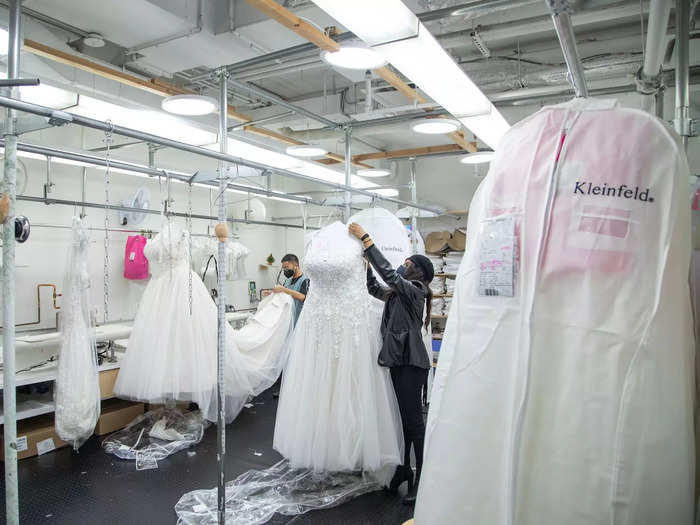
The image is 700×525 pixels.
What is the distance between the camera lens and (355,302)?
317 centimetres

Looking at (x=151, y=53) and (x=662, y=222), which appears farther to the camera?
(x=151, y=53)

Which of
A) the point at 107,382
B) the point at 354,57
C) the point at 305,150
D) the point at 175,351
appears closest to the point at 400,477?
the point at 175,351

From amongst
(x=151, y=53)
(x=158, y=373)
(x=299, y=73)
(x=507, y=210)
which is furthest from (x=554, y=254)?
(x=299, y=73)

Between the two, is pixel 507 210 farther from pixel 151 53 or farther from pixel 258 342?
pixel 258 342

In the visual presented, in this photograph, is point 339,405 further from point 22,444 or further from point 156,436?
point 22,444

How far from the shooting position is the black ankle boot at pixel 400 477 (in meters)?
3.15

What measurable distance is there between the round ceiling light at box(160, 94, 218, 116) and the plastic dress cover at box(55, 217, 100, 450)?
1.12m

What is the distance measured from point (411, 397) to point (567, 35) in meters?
2.20

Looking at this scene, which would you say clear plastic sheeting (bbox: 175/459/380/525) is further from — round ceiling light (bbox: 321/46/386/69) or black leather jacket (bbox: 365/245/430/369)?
round ceiling light (bbox: 321/46/386/69)

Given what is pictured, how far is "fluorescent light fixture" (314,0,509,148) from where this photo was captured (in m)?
1.55

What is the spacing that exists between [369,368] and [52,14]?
9.56 feet

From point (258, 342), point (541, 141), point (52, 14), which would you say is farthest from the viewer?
point (258, 342)

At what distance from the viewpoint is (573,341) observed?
1.08 metres

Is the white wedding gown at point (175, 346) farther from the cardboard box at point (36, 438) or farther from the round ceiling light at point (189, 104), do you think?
the round ceiling light at point (189, 104)
